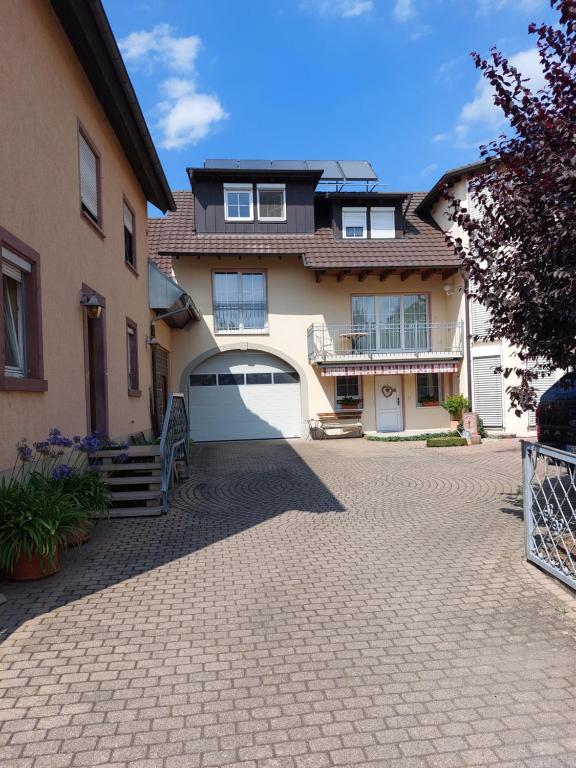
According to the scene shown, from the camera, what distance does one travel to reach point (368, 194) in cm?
1848

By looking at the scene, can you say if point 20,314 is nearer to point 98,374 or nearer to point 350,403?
point 98,374

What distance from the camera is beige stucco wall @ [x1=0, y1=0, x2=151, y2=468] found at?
17.7 ft

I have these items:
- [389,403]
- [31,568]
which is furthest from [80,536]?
[389,403]

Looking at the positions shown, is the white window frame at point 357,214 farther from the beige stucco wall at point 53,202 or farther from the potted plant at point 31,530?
the potted plant at point 31,530

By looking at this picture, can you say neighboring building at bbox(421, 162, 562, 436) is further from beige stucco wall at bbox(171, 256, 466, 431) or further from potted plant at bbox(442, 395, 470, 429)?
beige stucco wall at bbox(171, 256, 466, 431)

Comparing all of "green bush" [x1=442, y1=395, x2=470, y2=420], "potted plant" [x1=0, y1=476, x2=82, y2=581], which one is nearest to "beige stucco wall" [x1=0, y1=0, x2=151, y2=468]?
"potted plant" [x1=0, y1=476, x2=82, y2=581]

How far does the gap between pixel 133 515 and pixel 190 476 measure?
3444 millimetres

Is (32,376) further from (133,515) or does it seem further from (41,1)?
(41,1)

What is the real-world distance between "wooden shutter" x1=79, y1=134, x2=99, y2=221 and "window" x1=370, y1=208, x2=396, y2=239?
39.7ft

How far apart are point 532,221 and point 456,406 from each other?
1340 centimetres

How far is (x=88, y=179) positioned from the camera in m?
8.22

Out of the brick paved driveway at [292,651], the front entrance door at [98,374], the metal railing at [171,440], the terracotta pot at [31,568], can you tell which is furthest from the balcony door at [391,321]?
the terracotta pot at [31,568]

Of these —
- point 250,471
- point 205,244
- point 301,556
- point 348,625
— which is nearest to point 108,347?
point 250,471

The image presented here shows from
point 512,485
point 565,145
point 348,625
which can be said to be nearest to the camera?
point 348,625
